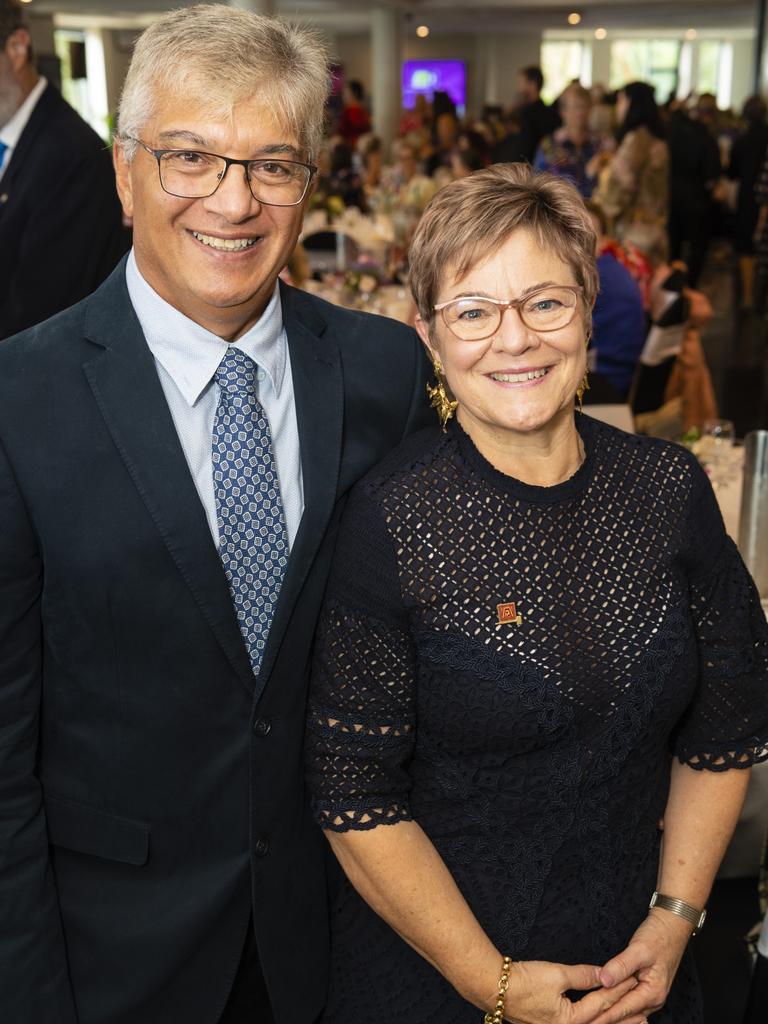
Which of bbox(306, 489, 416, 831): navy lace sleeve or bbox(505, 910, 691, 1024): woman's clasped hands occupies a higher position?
bbox(306, 489, 416, 831): navy lace sleeve

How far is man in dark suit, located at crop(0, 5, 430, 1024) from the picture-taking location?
1.32 m

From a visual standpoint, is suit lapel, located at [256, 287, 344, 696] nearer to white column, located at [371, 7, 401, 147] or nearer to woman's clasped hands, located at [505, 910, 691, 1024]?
woman's clasped hands, located at [505, 910, 691, 1024]

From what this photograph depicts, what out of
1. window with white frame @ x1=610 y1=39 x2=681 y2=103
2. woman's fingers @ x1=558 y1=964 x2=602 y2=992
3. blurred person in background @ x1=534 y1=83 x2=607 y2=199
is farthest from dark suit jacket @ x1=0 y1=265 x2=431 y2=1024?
window with white frame @ x1=610 y1=39 x2=681 y2=103

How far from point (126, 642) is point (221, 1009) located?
0.56 metres

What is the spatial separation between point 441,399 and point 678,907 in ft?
2.64

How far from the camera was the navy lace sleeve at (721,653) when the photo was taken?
1548 millimetres

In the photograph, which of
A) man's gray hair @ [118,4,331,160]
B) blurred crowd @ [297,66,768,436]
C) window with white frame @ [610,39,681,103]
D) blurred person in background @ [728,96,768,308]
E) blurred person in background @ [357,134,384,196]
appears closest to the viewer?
man's gray hair @ [118,4,331,160]

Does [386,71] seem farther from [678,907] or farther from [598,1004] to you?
[598,1004]

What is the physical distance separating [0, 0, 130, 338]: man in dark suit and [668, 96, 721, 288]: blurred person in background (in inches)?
316

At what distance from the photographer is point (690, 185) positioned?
10.6 metres

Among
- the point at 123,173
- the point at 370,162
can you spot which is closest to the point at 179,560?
the point at 123,173

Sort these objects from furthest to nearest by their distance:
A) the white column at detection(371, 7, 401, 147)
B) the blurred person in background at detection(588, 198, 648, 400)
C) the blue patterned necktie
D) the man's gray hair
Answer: the white column at detection(371, 7, 401, 147)
the blurred person in background at detection(588, 198, 648, 400)
the blue patterned necktie
the man's gray hair

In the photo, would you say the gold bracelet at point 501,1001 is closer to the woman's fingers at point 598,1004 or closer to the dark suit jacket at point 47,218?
the woman's fingers at point 598,1004

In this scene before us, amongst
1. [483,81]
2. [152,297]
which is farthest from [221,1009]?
[483,81]
